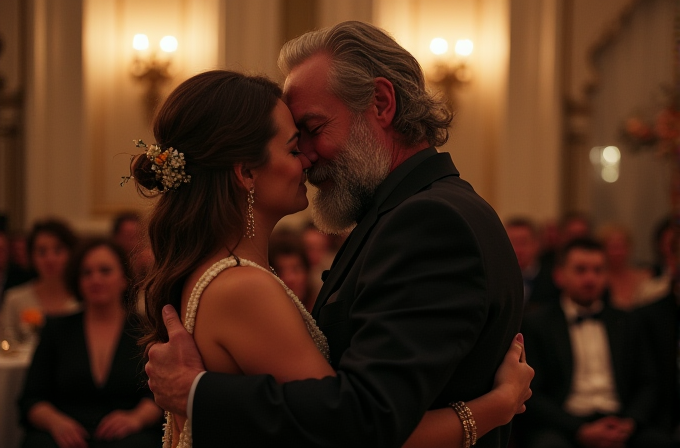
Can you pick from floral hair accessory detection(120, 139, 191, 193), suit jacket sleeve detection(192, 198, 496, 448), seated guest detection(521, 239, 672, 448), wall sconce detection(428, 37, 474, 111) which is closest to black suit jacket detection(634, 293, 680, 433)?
seated guest detection(521, 239, 672, 448)

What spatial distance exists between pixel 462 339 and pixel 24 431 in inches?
136

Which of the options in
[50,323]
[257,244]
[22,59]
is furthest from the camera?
[22,59]

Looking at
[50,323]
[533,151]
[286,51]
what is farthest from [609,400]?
[533,151]

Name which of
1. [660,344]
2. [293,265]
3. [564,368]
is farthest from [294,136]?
[660,344]

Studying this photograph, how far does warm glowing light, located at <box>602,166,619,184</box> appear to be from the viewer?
30.8 feet

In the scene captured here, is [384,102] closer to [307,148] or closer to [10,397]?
[307,148]

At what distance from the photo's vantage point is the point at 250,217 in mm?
1911

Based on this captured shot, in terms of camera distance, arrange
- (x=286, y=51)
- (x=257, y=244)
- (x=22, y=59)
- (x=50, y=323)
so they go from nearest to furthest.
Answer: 1. (x=257, y=244)
2. (x=286, y=51)
3. (x=50, y=323)
4. (x=22, y=59)

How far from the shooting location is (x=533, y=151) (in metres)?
8.34

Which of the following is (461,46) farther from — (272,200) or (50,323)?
(272,200)

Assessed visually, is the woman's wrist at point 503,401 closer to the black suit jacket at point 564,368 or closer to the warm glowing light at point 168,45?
the black suit jacket at point 564,368

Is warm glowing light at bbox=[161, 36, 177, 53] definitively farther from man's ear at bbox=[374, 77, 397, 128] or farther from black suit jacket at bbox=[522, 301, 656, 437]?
man's ear at bbox=[374, 77, 397, 128]

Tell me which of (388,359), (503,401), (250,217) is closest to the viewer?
(388,359)

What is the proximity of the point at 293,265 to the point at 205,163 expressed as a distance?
309 cm
